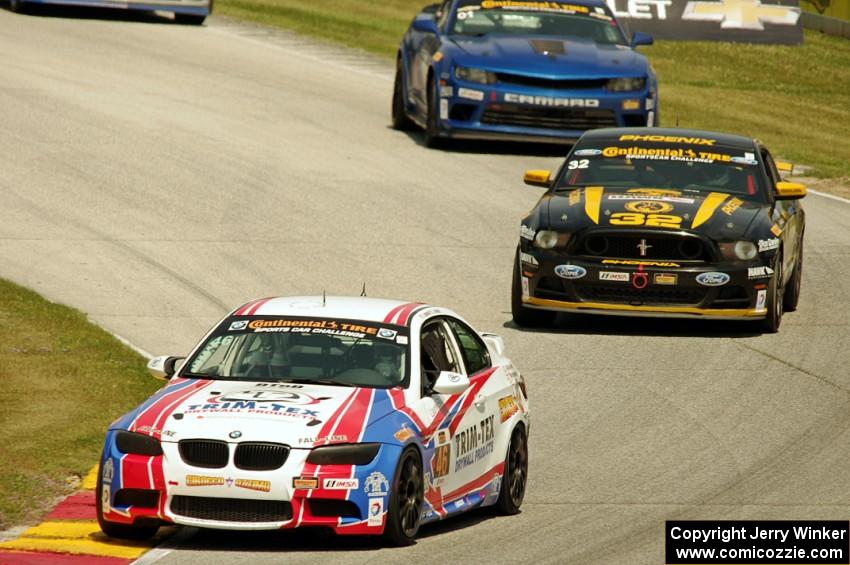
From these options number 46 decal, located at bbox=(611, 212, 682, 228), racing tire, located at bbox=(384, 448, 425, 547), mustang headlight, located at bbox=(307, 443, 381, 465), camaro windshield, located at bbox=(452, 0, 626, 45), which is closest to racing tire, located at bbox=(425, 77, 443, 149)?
camaro windshield, located at bbox=(452, 0, 626, 45)

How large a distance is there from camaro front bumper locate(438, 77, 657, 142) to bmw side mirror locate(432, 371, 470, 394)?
12.8m

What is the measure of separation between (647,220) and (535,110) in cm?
715

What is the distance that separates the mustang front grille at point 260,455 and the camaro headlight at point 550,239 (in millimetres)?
6925

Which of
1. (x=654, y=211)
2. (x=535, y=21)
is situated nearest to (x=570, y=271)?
(x=654, y=211)

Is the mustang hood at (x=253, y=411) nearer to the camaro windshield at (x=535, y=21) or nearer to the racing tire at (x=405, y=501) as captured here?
the racing tire at (x=405, y=501)

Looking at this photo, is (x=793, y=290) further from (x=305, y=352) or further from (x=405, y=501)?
(x=405, y=501)

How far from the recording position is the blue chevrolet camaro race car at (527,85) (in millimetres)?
22703

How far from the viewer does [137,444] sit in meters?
9.49

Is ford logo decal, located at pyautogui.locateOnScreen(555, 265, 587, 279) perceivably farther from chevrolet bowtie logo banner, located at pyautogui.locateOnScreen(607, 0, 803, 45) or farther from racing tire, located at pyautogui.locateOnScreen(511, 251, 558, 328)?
chevrolet bowtie logo banner, located at pyautogui.locateOnScreen(607, 0, 803, 45)

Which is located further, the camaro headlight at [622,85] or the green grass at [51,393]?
the camaro headlight at [622,85]

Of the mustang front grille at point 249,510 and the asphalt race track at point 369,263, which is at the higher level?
the mustang front grille at point 249,510

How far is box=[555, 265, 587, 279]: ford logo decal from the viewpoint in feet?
52.0

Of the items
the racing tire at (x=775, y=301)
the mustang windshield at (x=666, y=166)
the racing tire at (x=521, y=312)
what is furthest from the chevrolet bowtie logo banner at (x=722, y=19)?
the racing tire at (x=521, y=312)

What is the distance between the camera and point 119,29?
31094 mm
